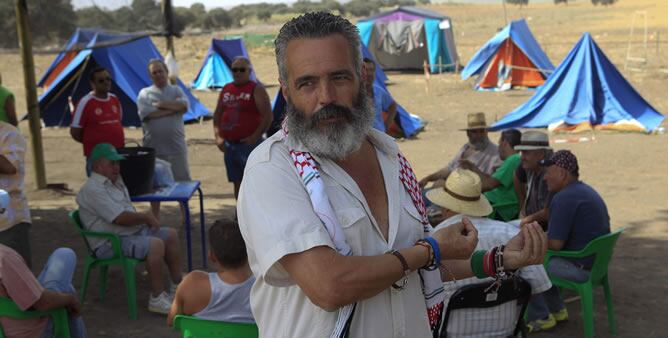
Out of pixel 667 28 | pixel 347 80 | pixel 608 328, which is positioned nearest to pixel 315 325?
pixel 347 80

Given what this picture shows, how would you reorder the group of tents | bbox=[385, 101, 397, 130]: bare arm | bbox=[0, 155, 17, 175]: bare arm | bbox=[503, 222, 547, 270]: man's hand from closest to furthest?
bbox=[503, 222, 547, 270]: man's hand, bbox=[0, 155, 17, 175]: bare arm, bbox=[385, 101, 397, 130]: bare arm, the group of tents

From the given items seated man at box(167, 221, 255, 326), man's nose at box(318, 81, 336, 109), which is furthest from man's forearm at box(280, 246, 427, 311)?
seated man at box(167, 221, 255, 326)

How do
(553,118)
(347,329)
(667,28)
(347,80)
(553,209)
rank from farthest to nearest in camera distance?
(667,28) → (553,118) → (553,209) → (347,80) → (347,329)

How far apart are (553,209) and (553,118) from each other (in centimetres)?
999

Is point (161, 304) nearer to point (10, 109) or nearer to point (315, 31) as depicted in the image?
point (10, 109)

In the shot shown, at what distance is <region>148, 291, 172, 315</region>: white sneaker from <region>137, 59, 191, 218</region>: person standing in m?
2.66

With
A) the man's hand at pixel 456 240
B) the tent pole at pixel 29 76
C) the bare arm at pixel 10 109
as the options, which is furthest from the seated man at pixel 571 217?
the tent pole at pixel 29 76

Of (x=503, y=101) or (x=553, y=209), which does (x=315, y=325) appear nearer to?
(x=553, y=209)

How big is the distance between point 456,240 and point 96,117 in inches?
235

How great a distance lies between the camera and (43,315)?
389cm

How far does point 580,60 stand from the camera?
48.2 ft

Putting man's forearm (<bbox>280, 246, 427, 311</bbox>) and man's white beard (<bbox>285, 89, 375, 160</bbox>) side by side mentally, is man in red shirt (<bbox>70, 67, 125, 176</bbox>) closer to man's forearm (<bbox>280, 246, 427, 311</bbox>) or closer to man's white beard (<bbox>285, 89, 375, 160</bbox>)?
man's white beard (<bbox>285, 89, 375, 160</bbox>)

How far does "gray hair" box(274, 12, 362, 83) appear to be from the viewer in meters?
1.67

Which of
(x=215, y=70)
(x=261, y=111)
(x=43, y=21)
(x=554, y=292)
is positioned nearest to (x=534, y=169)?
(x=554, y=292)
